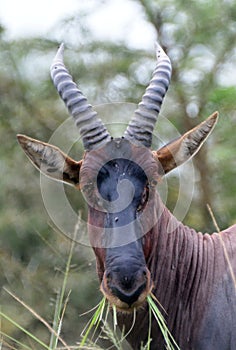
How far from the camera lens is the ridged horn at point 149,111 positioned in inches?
318

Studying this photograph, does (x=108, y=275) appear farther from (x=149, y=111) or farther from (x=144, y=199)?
(x=149, y=111)

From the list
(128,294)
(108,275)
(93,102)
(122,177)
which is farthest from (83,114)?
(93,102)

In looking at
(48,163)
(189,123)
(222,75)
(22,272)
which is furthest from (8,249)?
(48,163)

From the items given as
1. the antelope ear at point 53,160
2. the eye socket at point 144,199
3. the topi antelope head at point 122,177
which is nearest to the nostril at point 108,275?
the topi antelope head at point 122,177

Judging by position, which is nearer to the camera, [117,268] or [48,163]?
[117,268]

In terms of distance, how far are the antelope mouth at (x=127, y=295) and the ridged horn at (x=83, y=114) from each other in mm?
1451

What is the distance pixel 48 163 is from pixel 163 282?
1.50m

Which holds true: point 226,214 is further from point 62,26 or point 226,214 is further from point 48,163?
point 48,163

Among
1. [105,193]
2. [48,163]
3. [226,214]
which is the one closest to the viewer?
[105,193]

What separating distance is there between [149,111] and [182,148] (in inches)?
18.0

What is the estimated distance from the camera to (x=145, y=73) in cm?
1371

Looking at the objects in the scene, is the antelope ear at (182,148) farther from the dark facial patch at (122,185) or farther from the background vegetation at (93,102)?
the background vegetation at (93,102)

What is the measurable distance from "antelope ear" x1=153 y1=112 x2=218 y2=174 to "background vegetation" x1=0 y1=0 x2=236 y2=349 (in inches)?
168

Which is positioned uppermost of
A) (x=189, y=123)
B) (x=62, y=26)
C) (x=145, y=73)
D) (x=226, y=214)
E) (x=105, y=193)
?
(x=62, y=26)
